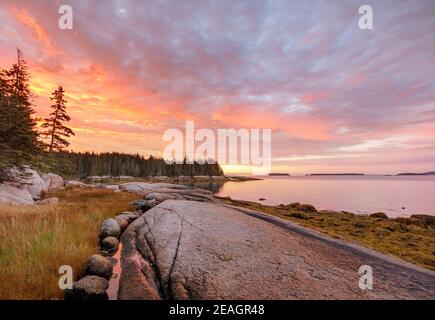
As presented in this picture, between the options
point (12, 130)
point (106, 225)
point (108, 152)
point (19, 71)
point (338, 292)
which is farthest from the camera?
point (108, 152)

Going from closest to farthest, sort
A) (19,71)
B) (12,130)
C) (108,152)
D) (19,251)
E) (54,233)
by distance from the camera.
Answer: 1. (19,251)
2. (54,233)
3. (12,130)
4. (19,71)
5. (108,152)

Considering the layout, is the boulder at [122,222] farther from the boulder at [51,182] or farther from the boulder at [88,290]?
the boulder at [51,182]

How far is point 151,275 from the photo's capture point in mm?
6082

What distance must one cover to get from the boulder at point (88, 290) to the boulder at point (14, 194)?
42.8 feet

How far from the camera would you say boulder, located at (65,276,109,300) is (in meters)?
4.86

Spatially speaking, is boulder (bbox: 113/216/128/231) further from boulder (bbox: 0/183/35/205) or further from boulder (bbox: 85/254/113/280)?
boulder (bbox: 0/183/35/205)

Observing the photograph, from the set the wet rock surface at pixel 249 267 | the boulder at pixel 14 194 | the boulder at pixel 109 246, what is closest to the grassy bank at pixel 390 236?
the wet rock surface at pixel 249 267

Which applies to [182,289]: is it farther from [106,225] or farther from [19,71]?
[19,71]

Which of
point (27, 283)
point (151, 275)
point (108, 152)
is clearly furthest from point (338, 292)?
point (108, 152)

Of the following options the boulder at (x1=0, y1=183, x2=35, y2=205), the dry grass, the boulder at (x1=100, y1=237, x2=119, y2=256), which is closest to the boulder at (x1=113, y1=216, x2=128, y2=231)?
the dry grass

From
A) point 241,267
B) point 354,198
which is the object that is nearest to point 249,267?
point 241,267

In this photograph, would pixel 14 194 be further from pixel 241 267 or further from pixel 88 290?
pixel 241 267
